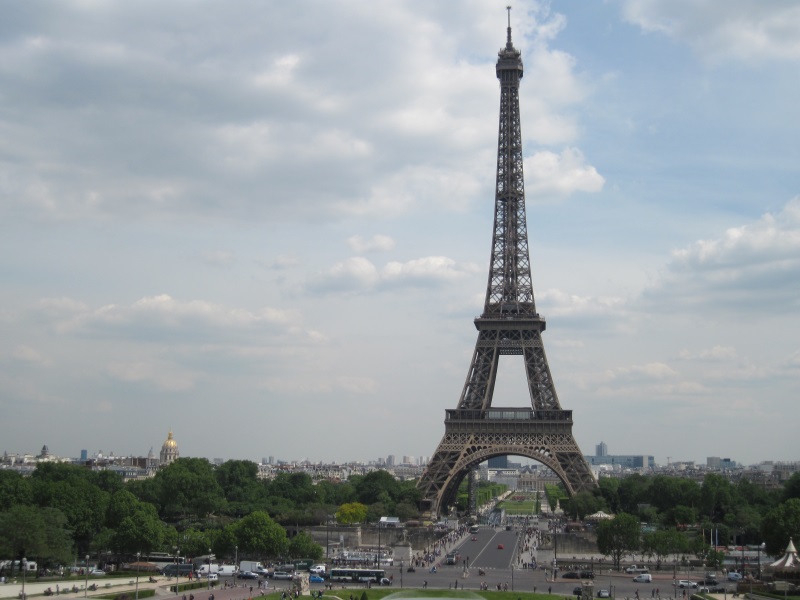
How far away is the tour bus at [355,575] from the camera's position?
67062 millimetres

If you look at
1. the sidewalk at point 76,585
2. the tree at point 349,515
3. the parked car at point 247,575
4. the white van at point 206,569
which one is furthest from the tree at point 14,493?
the tree at point 349,515

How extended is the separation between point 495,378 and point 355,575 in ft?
159

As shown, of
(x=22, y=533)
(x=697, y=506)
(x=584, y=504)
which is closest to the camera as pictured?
(x=22, y=533)

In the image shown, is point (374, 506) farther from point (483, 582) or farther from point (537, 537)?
point (483, 582)

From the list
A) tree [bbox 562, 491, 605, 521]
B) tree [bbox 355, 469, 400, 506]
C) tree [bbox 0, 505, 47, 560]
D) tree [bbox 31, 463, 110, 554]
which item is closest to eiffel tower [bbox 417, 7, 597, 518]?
tree [bbox 562, 491, 605, 521]

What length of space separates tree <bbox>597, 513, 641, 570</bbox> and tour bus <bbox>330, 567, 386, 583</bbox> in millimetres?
19617

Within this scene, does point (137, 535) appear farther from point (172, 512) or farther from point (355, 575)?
point (172, 512)

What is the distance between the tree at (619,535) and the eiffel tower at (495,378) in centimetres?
2575

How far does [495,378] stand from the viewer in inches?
4439

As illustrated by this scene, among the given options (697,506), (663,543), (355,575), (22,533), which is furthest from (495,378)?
(22,533)

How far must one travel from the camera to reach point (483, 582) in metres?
66.8

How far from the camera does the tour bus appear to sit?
67062mm

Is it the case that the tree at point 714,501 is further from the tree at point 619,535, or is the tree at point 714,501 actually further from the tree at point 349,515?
the tree at point 349,515

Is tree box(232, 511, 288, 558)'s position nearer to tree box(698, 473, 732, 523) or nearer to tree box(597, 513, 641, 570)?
tree box(597, 513, 641, 570)
